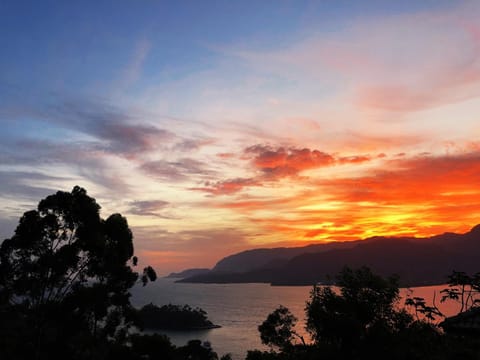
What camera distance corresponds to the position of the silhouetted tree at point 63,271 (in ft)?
89.8

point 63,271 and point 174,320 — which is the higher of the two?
point 63,271

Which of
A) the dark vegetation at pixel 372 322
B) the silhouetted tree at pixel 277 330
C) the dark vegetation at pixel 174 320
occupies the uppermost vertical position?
the dark vegetation at pixel 372 322

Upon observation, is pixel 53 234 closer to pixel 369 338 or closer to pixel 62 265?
pixel 62 265

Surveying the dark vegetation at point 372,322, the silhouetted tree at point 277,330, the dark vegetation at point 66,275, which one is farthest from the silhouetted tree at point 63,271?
the silhouetted tree at point 277,330

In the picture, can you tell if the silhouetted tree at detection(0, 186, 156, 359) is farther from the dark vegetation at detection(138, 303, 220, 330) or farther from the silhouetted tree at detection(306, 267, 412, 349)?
the dark vegetation at detection(138, 303, 220, 330)

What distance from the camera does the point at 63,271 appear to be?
28109 mm

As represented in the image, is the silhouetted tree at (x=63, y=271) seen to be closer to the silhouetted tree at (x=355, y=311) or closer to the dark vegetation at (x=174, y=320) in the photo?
the silhouetted tree at (x=355, y=311)

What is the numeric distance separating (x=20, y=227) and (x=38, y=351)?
8735mm

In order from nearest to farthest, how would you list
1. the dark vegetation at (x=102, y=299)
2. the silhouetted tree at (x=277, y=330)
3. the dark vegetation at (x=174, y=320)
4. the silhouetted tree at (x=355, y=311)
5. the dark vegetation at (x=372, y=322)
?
the dark vegetation at (x=372, y=322), the dark vegetation at (x=102, y=299), the silhouetted tree at (x=355, y=311), the silhouetted tree at (x=277, y=330), the dark vegetation at (x=174, y=320)

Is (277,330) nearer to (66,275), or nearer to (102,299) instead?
(102,299)

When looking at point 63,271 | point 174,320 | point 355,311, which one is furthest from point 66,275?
point 174,320

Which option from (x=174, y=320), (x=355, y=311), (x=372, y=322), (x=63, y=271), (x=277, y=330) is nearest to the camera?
(x=63, y=271)

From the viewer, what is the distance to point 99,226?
29625mm

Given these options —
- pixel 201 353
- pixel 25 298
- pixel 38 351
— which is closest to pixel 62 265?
pixel 25 298
